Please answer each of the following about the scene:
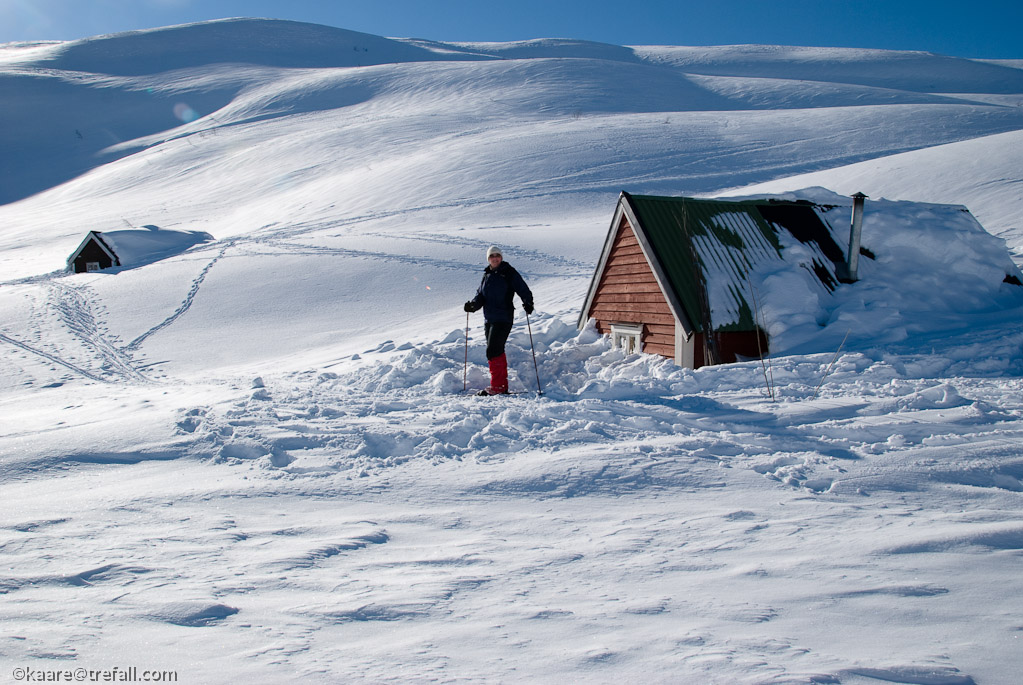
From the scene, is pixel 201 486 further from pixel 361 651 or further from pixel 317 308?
pixel 317 308

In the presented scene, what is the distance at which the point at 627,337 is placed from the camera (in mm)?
10711

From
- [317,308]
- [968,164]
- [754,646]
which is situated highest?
[968,164]

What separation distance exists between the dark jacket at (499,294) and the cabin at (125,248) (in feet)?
69.6

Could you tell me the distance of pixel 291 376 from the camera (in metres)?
11.0

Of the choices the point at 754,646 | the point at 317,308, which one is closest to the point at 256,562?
the point at 754,646

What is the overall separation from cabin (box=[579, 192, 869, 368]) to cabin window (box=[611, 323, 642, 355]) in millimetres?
16

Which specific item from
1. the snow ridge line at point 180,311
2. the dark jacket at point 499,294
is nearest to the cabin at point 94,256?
the snow ridge line at point 180,311

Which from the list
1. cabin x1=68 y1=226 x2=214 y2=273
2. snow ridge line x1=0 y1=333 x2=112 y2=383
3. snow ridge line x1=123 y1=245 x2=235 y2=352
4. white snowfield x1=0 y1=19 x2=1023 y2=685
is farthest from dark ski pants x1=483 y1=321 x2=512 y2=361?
cabin x1=68 y1=226 x2=214 y2=273

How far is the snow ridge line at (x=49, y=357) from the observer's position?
12496 millimetres

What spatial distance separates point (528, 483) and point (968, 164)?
2563 cm

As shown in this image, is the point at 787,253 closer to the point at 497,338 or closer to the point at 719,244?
the point at 719,244

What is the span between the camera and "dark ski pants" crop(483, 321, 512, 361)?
878cm

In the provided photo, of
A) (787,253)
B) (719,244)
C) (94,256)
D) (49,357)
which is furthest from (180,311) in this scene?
(787,253)

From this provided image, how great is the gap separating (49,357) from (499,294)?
10830 mm
